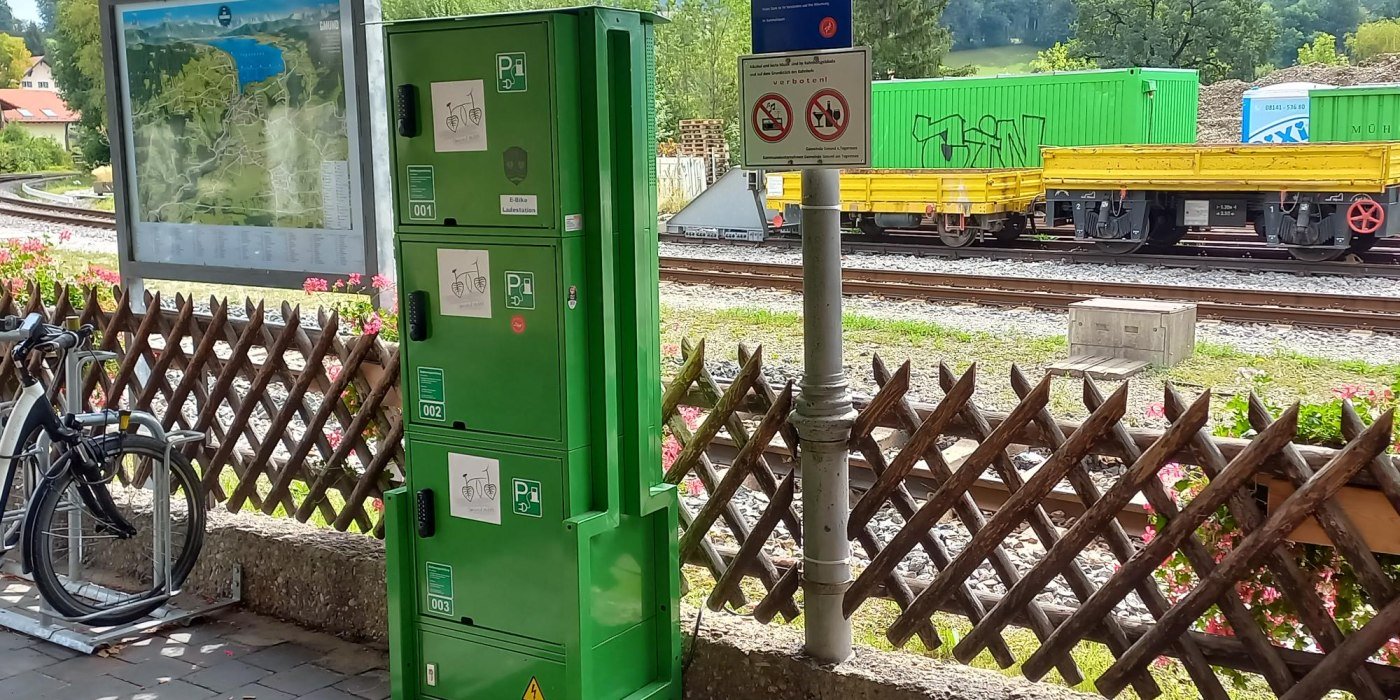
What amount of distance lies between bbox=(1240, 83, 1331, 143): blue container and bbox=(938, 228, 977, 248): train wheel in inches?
339

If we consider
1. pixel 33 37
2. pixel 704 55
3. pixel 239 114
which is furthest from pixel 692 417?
pixel 33 37

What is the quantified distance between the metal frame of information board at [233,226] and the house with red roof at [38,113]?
51817 mm

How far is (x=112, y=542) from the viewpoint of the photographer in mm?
5949

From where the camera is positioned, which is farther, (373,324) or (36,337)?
(373,324)

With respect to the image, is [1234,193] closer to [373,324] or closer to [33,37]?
[373,324]

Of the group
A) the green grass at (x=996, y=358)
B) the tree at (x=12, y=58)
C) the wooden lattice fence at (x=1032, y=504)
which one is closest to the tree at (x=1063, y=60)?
the green grass at (x=996, y=358)

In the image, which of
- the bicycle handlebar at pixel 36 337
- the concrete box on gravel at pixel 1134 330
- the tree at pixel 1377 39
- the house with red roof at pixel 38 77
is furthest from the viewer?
the house with red roof at pixel 38 77

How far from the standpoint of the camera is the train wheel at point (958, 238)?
2142 centimetres

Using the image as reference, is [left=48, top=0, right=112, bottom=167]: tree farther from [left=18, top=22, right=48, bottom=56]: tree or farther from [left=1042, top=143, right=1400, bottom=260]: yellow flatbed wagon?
[left=1042, top=143, right=1400, bottom=260]: yellow flatbed wagon

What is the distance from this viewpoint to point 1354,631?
A: 3.40 m

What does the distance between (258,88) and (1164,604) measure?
5.04 metres

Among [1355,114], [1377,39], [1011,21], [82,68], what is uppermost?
[1011,21]

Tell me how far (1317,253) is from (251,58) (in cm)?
1638

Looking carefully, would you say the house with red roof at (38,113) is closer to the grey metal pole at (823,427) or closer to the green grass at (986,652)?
the green grass at (986,652)
